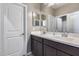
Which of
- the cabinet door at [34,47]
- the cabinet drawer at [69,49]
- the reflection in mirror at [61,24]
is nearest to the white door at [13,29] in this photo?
the cabinet door at [34,47]

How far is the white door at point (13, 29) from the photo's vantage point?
2330mm

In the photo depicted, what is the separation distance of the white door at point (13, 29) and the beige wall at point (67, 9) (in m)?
1.09

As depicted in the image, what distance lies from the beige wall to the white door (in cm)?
109

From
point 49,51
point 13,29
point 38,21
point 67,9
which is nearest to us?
point 49,51

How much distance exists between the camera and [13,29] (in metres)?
2.52

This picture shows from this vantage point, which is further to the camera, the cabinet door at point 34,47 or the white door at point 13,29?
the cabinet door at point 34,47

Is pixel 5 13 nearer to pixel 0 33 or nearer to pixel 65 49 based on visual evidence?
pixel 0 33

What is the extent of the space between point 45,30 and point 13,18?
41.6 inches

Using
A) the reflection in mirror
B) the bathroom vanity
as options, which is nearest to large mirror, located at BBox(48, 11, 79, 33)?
the reflection in mirror

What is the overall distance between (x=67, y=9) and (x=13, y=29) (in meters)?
1.50

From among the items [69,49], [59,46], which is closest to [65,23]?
[59,46]

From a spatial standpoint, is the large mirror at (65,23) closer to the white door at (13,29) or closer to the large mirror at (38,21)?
the large mirror at (38,21)

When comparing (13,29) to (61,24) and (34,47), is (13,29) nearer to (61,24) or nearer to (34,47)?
(34,47)

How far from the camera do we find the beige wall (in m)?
1.93
